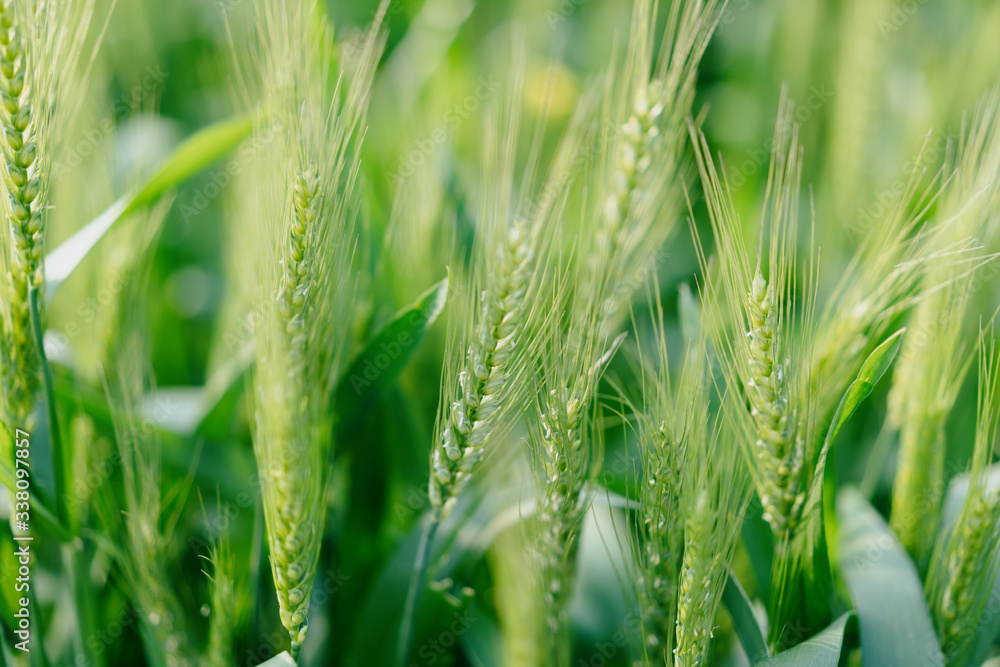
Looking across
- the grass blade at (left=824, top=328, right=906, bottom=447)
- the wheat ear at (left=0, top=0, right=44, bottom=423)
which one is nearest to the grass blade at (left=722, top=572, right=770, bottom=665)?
the grass blade at (left=824, top=328, right=906, bottom=447)

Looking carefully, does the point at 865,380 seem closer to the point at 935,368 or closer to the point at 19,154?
the point at 935,368

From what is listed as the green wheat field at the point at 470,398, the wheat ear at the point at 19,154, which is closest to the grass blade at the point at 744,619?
the green wheat field at the point at 470,398

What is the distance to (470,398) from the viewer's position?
0.44 metres

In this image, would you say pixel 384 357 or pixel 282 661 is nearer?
pixel 282 661

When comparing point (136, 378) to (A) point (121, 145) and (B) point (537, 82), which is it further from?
(B) point (537, 82)

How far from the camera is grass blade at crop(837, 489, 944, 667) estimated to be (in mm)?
493

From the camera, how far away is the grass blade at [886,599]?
19.4 inches

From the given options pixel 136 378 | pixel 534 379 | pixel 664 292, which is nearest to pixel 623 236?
pixel 534 379

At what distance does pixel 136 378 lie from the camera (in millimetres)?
597

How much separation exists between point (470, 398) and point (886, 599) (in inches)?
13.8

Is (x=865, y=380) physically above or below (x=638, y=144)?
below

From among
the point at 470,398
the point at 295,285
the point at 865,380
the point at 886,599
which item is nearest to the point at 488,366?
the point at 470,398

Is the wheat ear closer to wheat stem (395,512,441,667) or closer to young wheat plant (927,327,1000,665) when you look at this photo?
wheat stem (395,512,441,667)

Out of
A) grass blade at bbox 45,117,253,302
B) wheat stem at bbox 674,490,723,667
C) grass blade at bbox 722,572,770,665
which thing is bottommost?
grass blade at bbox 722,572,770,665
